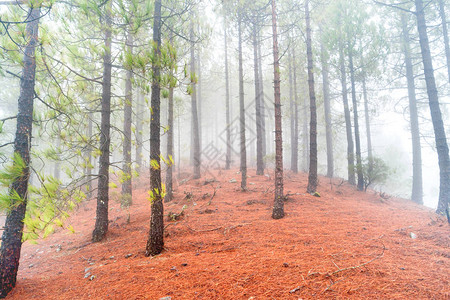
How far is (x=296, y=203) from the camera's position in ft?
21.0

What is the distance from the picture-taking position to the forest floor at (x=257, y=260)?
224 cm

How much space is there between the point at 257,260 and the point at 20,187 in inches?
151

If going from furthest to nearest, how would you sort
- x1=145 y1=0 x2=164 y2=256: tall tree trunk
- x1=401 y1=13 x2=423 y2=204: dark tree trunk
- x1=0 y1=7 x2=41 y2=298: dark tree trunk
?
x1=401 y1=13 x2=423 y2=204: dark tree trunk < x1=145 y1=0 x2=164 y2=256: tall tree trunk < x1=0 y1=7 x2=41 y2=298: dark tree trunk

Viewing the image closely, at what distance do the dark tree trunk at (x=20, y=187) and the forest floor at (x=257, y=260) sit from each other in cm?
32


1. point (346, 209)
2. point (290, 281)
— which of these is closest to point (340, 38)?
point (346, 209)

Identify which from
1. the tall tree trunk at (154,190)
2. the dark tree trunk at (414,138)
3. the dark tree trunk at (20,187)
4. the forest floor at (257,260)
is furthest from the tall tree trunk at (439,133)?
the dark tree trunk at (20,187)

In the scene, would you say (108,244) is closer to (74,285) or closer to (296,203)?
(74,285)

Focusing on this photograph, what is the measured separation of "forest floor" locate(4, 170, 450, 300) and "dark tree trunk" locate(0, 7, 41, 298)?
0.32 m

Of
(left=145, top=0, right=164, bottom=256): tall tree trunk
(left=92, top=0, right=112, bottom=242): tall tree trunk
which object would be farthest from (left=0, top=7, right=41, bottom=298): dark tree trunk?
(left=145, top=0, right=164, bottom=256): tall tree trunk

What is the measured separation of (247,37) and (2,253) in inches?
398

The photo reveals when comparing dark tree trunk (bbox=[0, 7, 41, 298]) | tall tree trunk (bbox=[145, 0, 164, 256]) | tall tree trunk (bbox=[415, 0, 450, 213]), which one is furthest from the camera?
tall tree trunk (bbox=[415, 0, 450, 213])

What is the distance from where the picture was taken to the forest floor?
2.24m

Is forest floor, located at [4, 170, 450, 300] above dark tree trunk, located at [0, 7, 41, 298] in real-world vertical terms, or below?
below

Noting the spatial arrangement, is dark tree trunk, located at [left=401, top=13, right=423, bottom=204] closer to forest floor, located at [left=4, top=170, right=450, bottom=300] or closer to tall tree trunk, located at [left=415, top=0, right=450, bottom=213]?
tall tree trunk, located at [left=415, top=0, right=450, bottom=213]
